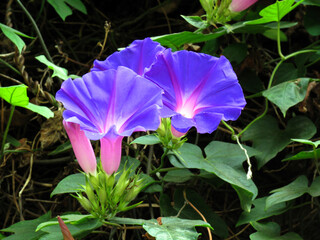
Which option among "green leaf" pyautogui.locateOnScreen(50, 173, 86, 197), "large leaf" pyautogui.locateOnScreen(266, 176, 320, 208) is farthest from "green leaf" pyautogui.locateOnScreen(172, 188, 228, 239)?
"green leaf" pyautogui.locateOnScreen(50, 173, 86, 197)

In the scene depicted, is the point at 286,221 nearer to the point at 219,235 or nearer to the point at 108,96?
the point at 219,235

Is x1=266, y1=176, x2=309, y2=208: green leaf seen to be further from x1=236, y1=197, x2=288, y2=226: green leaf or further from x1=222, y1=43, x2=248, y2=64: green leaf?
x1=222, y1=43, x2=248, y2=64: green leaf

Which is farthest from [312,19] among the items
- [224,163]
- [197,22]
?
[224,163]

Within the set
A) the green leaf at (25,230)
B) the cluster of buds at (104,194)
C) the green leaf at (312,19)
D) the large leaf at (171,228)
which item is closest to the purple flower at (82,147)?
the cluster of buds at (104,194)

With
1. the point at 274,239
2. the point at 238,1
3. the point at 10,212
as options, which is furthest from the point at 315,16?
the point at 10,212

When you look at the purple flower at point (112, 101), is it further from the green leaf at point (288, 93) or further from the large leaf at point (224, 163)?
the green leaf at point (288, 93)

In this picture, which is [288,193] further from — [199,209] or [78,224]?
[78,224]

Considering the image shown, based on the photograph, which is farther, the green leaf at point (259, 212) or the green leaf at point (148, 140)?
the green leaf at point (259, 212)
